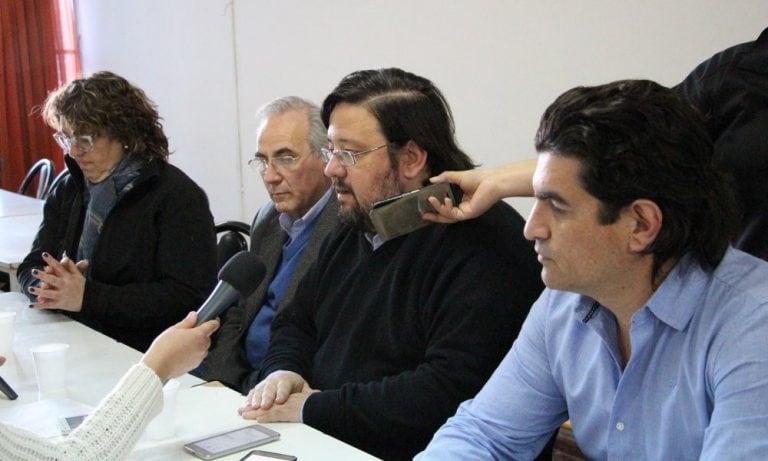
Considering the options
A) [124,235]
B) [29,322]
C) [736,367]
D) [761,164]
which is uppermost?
[761,164]

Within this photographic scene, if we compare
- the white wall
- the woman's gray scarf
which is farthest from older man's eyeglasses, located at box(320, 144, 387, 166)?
the white wall

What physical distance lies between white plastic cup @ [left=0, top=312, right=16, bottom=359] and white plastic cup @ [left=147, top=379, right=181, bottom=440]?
795 millimetres

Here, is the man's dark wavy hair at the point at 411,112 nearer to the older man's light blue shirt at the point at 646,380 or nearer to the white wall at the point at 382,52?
the older man's light blue shirt at the point at 646,380

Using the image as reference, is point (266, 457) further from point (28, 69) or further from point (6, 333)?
point (28, 69)

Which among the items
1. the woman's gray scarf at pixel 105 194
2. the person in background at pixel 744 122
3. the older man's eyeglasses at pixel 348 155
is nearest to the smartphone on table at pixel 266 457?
the older man's eyeglasses at pixel 348 155

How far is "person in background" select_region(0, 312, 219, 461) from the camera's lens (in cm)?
134

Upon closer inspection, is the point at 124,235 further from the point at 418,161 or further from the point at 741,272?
the point at 741,272

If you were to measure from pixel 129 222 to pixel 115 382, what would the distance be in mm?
926

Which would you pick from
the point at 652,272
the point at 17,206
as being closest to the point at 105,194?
the point at 652,272

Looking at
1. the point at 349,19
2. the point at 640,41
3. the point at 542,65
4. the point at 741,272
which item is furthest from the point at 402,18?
the point at 741,272

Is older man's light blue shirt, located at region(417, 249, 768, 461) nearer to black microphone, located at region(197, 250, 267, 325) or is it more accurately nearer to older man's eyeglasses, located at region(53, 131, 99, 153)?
black microphone, located at region(197, 250, 267, 325)

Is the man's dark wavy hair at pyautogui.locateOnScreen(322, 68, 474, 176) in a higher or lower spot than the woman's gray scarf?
higher

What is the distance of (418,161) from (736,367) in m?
1.07

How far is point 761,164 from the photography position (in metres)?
1.60
